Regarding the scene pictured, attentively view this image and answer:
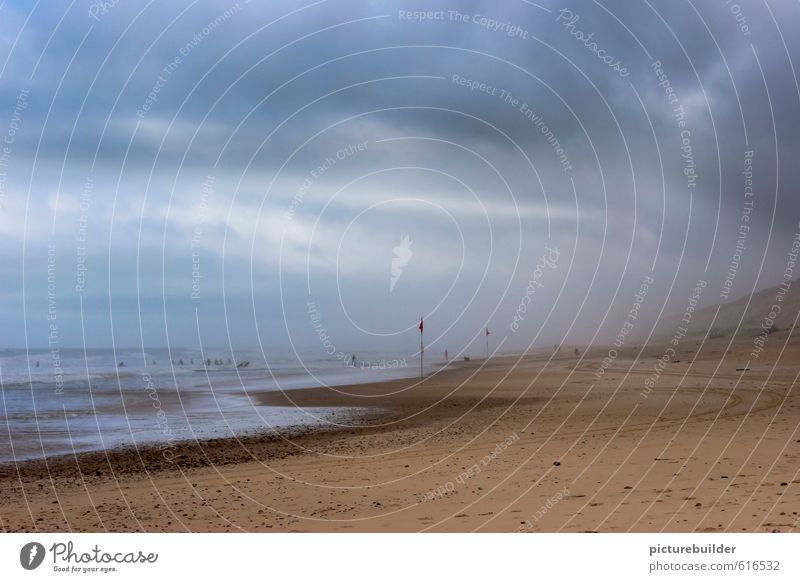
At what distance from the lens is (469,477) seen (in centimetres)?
1508

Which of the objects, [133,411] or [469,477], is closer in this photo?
[469,477]

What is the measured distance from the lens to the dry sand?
11969 mm

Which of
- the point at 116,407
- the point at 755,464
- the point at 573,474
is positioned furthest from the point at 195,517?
the point at 116,407

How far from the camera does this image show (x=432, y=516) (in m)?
12.3

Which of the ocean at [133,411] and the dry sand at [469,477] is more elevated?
the dry sand at [469,477]

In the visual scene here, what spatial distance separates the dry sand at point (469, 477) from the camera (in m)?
12.0

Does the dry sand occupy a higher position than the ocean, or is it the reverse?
the dry sand

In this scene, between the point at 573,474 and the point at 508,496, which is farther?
the point at 573,474

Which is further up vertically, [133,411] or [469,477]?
[469,477]

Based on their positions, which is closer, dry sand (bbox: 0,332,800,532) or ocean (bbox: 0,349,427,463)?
dry sand (bbox: 0,332,800,532)

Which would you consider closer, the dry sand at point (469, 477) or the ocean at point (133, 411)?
the dry sand at point (469, 477)

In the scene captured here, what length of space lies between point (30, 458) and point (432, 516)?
12.5 metres
